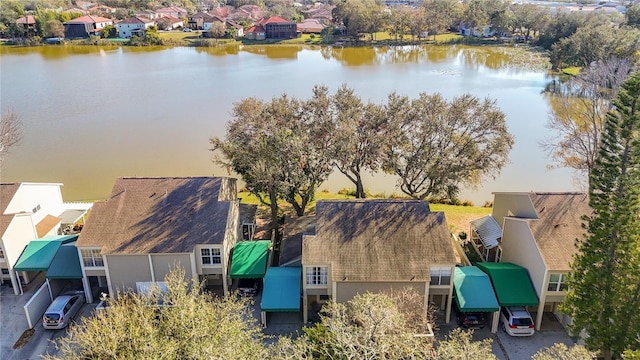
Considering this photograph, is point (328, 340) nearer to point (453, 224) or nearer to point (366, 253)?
point (366, 253)

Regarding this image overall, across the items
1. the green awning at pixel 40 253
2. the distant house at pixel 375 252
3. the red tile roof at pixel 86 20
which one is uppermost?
the red tile roof at pixel 86 20

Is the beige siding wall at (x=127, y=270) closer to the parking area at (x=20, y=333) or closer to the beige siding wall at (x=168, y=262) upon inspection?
the beige siding wall at (x=168, y=262)

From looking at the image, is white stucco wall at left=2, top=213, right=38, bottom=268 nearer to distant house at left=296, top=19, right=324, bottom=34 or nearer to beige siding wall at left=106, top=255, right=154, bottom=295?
beige siding wall at left=106, top=255, right=154, bottom=295

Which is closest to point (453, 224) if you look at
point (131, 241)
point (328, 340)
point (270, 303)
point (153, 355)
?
point (270, 303)

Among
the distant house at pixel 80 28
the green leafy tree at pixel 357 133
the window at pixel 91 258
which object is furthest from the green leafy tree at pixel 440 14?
the window at pixel 91 258

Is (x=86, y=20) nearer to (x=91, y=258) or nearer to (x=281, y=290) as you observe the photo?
(x=91, y=258)

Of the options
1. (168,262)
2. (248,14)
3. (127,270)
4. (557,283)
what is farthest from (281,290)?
(248,14)

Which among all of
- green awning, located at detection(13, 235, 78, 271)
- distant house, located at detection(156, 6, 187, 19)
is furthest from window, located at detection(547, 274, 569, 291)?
distant house, located at detection(156, 6, 187, 19)
